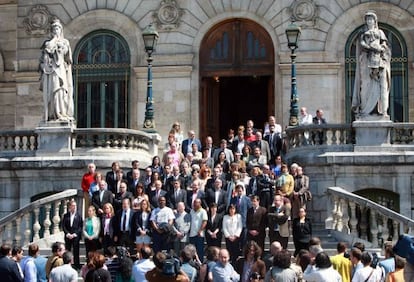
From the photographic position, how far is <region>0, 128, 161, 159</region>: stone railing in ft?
83.0

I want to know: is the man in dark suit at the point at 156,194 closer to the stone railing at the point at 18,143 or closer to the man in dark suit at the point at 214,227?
Answer: the man in dark suit at the point at 214,227

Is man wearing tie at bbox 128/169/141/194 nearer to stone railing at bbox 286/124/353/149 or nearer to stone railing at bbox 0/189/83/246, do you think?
stone railing at bbox 0/189/83/246

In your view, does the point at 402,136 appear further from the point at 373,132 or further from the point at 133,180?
the point at 133,180

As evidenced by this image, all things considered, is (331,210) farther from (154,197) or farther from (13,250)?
(13,250)

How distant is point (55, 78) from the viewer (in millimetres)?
25203

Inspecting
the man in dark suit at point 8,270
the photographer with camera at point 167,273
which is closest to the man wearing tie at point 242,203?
the man in dark suit at point 8,270

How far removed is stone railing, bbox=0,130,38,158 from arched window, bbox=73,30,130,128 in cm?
558

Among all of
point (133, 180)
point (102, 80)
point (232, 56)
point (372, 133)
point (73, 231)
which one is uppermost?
point (232, 56)

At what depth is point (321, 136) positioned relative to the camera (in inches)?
965

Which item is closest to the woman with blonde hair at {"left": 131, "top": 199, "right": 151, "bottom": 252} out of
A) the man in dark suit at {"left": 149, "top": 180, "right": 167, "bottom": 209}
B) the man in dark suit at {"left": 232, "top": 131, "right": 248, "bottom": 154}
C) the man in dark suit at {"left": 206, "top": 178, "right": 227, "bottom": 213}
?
the man in dark suit at {"left": 149, "top": 180, "right": 167, "bottom": 209}

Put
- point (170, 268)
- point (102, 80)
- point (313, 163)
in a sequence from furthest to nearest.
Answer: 1. point (102, 80)
2. point (313, 163)
3. point (170, 268)

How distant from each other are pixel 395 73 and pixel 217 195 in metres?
12.0

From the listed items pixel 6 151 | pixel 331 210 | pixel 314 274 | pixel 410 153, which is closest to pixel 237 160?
pixel 331 210

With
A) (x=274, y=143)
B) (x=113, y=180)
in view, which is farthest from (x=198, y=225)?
(x=274, y=143)
